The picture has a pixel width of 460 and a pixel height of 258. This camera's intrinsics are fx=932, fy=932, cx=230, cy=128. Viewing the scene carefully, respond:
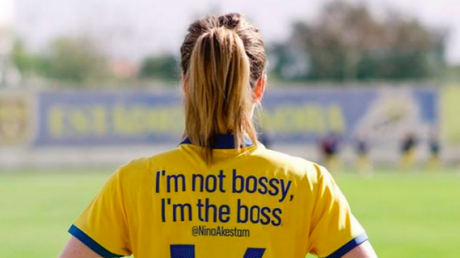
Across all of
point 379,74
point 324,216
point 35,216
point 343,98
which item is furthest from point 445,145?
point 324,216

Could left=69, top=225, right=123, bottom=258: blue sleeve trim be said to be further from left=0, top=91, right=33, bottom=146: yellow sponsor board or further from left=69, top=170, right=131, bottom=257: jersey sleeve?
left=0, top=91, right=33, bottom=146: yellow sponsor board

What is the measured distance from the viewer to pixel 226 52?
273 cm

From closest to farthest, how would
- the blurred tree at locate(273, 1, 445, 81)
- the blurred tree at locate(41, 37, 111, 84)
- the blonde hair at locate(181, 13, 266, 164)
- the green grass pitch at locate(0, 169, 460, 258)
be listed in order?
the blonde hair at locate(181, 13, 266, 164) → the green grass pitch at locate(0, 169, 460, 258) → the blurred tree at locate(41, 37, 111, 84) → the blurred tree at locate(273, 1, 445, 81)

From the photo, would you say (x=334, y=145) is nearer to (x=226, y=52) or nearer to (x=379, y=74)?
(x=379, y=74)

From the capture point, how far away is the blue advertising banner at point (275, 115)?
3800 cm

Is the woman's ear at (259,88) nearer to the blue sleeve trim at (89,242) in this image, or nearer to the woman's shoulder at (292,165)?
the woman's shoulder at (292,165)

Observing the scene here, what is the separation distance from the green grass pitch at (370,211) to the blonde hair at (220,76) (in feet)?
27.8

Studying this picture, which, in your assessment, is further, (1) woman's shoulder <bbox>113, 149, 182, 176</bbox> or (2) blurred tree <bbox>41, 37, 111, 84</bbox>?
(2) blurred tree <bbox>41, 37, 111, 84</bbox>

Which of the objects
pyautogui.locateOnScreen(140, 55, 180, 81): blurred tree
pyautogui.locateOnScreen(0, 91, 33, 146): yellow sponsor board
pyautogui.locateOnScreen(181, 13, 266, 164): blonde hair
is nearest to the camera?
pyautogui.locateOnScreen(181, 13, 266, 164): blonde hair

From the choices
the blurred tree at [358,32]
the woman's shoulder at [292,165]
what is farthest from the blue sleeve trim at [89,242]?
the blurred tree at [358,32]

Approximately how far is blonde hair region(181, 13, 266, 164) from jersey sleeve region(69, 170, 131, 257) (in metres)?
0.28

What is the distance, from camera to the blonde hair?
274 centimetres

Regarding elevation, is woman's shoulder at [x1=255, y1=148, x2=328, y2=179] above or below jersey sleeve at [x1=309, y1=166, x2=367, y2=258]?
above

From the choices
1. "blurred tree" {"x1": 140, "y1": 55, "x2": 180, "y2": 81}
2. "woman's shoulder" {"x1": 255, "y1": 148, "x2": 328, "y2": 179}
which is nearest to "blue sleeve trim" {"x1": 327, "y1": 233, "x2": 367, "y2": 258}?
"woman's shoulder" {"x1": 255, "y1": 148, "x2": 328, "y2": 179}
